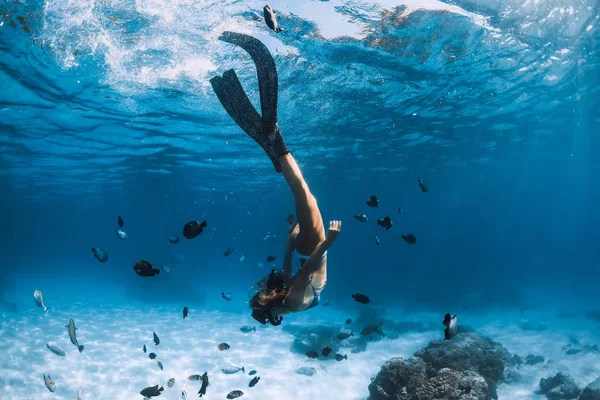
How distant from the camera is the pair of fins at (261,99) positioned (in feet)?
14.1

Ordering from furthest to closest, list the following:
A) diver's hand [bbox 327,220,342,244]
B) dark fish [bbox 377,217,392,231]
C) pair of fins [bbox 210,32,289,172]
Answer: dark fish [bbox 377,217,392,231], pair of fins [bbox 210,32,289,172], diver's hand [bbox 327,220,342,244]

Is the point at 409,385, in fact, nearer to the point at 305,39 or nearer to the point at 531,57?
the point at 305,39

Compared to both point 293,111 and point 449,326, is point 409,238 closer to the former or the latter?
point 449,326

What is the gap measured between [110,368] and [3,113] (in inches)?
566

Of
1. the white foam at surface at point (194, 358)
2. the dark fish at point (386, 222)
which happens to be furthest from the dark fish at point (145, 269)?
the white foam at surface at point (194, 358)

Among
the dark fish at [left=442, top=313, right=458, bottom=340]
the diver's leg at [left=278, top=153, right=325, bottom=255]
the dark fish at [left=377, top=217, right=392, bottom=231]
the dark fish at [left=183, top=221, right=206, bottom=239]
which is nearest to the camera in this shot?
the diver's leg at [left=278, top=153, right=325, bottom=255]

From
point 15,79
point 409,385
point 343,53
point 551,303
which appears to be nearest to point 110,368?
point 409,385

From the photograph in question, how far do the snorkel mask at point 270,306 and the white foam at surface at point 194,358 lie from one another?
28.2 ft

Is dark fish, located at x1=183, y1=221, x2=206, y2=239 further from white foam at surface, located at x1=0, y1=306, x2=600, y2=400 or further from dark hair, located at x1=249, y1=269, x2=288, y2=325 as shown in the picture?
white foam at surface, located at x1=0, y1=306, x2=600, y2=400

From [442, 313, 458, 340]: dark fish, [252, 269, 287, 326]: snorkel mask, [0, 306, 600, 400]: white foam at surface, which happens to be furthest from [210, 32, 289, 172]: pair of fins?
[0, 306, 600, 400]: white foam at surface

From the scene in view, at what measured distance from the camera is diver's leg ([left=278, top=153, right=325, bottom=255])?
4.11 meters

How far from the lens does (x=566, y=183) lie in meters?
61.5

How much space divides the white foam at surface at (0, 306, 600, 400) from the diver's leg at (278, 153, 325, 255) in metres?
9.38

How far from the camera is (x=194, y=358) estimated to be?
15336 millimetres
